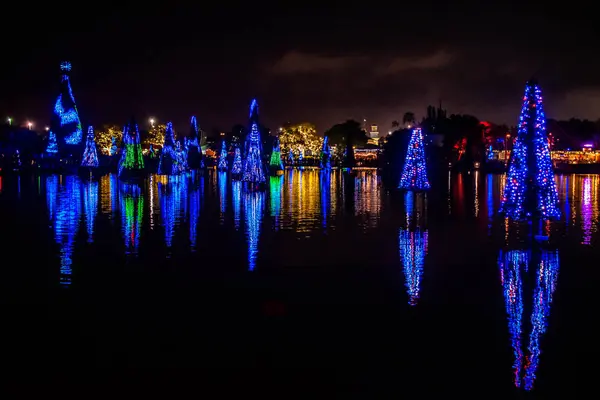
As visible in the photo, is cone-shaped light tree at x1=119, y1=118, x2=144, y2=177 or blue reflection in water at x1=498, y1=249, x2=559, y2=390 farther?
cone-shaped light tree at x1=119, y1=118, x2=144, y2=177

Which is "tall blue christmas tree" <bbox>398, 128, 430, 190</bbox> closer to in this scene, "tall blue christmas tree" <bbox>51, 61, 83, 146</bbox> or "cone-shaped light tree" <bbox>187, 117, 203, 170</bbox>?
"tall blue christmas tree" <bbox>51, 61, 83, 146</bbox>

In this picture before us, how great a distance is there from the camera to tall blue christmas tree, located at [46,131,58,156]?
2411 inches

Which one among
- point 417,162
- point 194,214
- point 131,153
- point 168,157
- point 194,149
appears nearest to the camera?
point 194,214

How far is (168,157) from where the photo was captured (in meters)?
52.8

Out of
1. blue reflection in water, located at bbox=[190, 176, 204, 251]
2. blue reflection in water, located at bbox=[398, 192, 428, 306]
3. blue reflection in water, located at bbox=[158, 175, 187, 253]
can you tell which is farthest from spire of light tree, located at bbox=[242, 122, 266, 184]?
blue reflection in water, located at bbox=[398, 192, 428, 306]

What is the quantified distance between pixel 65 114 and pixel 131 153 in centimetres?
1792

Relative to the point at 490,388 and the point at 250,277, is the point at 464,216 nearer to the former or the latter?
the point at 250,277

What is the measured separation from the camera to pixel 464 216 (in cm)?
2008

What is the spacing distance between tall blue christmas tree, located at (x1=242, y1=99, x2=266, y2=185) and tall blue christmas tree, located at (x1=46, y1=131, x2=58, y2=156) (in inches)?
1185

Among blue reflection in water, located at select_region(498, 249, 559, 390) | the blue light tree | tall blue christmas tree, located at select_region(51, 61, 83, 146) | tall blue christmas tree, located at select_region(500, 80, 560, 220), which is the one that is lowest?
blue reflection in water, located at select_region(498, 249, 559, 390)

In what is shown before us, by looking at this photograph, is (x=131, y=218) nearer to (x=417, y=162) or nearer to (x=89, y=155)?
(x=417, y=162)

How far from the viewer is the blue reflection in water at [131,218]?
46.2ft

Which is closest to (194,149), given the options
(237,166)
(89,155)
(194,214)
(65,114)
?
(65,114)

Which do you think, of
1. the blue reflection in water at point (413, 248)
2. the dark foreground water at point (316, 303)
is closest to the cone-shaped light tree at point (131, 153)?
the blue reflection in water at point (413, 248)
